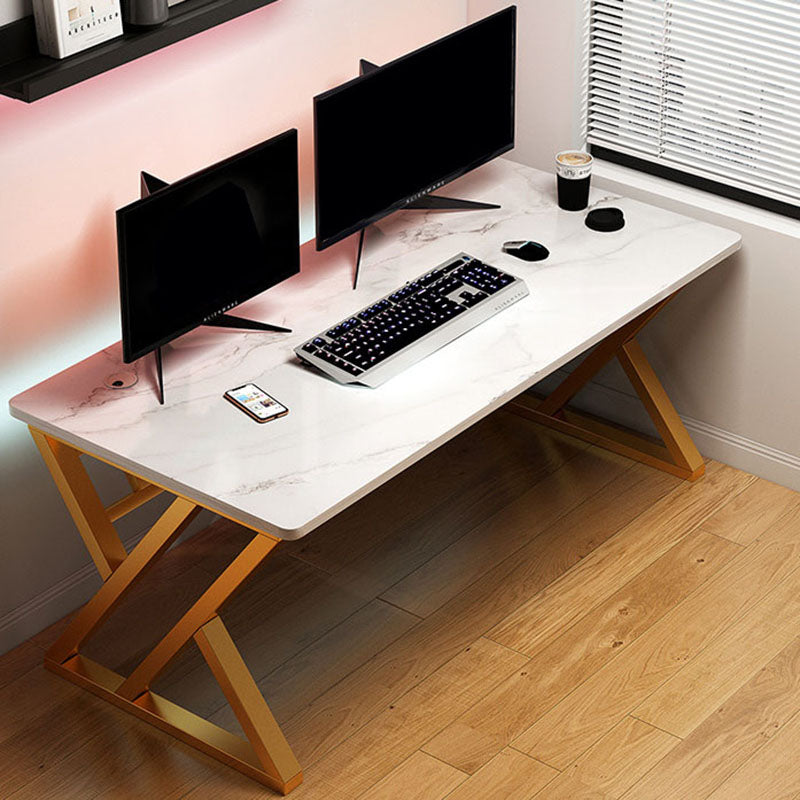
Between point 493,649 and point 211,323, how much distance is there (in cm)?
96

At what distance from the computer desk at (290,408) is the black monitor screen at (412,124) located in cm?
13

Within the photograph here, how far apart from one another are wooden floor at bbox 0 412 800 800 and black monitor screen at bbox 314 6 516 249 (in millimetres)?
814

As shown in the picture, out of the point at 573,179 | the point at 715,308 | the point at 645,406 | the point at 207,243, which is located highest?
the point at 207,243

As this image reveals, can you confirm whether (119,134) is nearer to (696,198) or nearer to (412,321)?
(412,321)

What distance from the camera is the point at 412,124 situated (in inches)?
133

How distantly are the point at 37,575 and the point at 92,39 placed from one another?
1.22 m

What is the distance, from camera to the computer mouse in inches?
133

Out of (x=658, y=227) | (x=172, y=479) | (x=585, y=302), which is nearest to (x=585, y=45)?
(x=658, y=227)

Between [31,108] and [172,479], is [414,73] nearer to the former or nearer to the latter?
[31,108]

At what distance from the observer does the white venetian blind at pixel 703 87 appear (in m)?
3.44

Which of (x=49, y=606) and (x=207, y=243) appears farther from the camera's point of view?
(x=49, y=606)

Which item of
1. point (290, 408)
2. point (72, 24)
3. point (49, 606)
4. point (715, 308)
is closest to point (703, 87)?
point (715, 308)

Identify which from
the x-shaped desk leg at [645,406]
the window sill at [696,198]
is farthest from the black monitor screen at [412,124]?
the x-shaped desk leg at [645,406]

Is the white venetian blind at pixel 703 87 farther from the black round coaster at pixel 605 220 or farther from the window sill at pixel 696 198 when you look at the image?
the black round coaster at pixel 605 220
